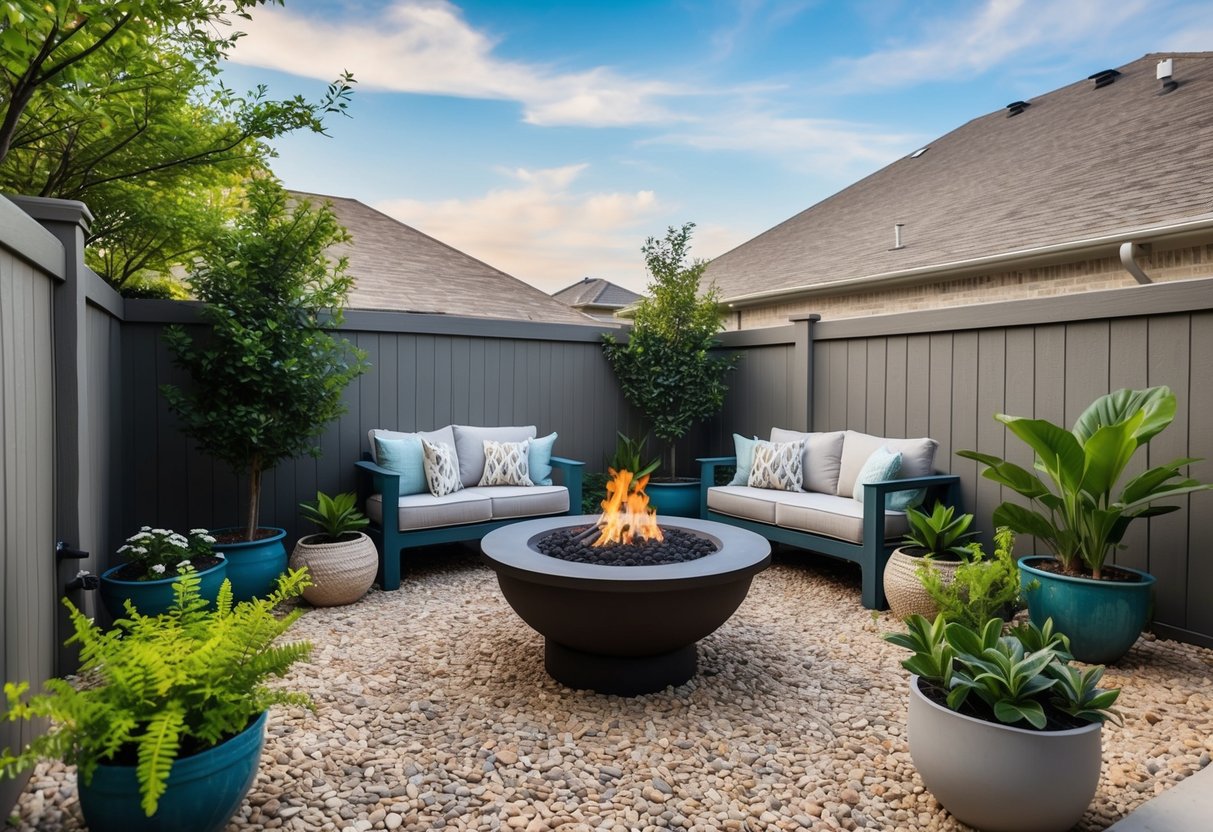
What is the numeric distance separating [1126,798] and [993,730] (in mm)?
678

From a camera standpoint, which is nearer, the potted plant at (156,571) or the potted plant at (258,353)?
the potted plant at (156,571)

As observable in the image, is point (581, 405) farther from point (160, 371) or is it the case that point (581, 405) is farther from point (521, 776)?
point (521, 776)

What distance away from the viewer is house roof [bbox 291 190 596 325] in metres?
7.14

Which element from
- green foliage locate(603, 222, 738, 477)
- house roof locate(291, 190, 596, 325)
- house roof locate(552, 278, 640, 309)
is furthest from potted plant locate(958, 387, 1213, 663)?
house roof locate(552, 278, 640, 309)

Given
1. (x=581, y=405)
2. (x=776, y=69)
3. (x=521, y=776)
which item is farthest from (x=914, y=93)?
(x=521, y=776)

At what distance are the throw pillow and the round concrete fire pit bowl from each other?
1.51 metres

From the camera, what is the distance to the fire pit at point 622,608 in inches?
96.4

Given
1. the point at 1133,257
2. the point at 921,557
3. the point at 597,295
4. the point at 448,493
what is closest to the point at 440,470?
the point at 448,493

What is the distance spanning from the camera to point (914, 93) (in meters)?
8.06

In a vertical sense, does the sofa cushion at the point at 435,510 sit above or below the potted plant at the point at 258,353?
below

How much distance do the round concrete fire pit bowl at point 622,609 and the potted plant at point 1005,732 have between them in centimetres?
80

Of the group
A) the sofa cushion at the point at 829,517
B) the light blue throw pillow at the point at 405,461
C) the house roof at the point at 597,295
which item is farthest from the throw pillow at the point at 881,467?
the house roof at the point at 597,295

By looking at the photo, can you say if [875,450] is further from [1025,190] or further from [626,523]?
[1025,190]

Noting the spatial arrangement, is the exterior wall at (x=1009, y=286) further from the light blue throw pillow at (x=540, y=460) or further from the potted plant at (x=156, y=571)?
the potted plant at (x=156, y=571)
